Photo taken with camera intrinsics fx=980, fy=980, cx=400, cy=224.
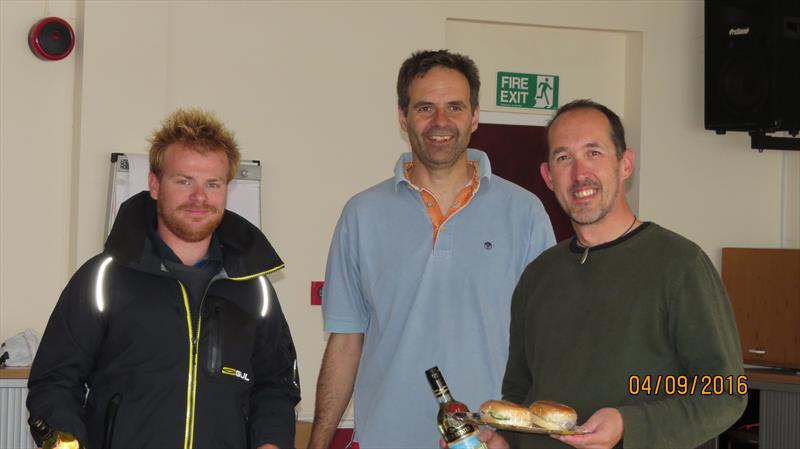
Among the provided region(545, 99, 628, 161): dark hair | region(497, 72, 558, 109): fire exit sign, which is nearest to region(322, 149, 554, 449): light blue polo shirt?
region(545, 99, 628, 161): dark hair

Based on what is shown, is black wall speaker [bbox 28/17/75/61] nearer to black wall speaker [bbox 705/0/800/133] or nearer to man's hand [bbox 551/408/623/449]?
black wall speaker [bbox 705/0/800/133]

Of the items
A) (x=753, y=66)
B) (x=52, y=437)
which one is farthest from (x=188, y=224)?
(x=753, y=66)

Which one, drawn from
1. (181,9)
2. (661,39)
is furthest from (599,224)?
(661,39)

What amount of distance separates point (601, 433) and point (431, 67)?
4.41ft

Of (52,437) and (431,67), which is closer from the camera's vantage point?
(52,437)

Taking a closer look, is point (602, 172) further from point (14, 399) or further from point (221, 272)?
point (14, 399)

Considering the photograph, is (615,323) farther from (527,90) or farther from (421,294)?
(527,90)

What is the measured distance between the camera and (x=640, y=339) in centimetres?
196

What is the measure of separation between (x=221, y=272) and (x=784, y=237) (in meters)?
4.82

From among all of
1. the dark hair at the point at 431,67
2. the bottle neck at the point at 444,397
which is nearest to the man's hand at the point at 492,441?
the bottle neck at the point at 444,397

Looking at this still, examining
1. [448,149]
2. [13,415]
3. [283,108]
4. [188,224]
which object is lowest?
[13,415]

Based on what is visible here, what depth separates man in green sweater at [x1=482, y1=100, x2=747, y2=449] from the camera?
186 centimetres

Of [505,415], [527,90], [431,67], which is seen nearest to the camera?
[505,415]
